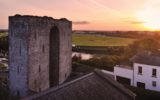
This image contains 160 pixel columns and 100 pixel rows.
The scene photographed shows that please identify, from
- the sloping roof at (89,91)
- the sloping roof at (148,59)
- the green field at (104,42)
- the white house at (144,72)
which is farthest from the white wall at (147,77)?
the green field at (104,42)

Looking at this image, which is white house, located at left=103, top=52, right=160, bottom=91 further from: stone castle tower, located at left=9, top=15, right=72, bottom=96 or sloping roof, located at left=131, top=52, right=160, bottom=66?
stone castle tower, located at left=9, top=15, right=72, bottom=96

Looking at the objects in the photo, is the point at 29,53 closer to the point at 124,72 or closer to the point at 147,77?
the point at 124,72

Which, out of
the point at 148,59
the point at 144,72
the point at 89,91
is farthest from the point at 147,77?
the point at 89,91

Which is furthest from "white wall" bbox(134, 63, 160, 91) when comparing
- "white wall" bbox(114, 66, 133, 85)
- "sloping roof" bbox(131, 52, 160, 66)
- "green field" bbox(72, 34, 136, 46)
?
"green field" bbox(72, 34, 136, 46)

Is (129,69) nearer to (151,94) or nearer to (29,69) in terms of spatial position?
(151,94)

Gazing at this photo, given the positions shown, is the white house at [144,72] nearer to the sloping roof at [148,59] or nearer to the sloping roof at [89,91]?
the sloping roof at [148,59]
